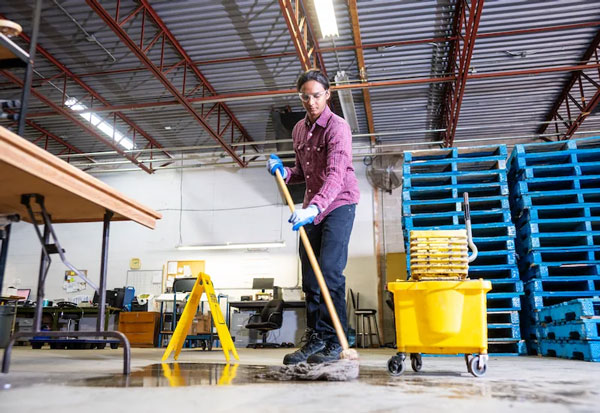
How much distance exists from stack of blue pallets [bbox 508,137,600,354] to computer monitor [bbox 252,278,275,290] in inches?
255

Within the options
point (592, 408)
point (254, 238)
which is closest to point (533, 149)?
point (592, 408)

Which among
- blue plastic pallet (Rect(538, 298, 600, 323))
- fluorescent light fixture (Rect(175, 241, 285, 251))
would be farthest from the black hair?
fluorescent light fixture (Rect(175, 241, 285, 251))

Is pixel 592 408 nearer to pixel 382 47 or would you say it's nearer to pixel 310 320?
pixel 310 320

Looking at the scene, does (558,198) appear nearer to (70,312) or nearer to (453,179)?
(453,179)

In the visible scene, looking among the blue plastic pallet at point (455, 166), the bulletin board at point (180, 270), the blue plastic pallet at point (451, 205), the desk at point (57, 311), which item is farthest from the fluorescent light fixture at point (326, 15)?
the desk at point (57, 311)

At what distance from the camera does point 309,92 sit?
299 cm

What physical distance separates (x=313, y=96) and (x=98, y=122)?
30.4 feet

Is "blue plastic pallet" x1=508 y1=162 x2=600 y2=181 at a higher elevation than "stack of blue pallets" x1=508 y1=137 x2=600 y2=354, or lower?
higher

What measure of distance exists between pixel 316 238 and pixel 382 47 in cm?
654

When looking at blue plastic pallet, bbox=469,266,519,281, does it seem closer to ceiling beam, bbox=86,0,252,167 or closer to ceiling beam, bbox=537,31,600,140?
ceiling beam, bbox=537,31,600,140

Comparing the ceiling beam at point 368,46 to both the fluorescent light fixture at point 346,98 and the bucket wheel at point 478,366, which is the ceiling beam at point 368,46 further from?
the bucket wheel at point 478,366

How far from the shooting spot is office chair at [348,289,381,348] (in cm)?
1070

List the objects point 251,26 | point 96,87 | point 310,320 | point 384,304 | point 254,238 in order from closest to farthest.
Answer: point 310,320 → point 251,26 → point 96,87 → point 384,304 → point 254,238

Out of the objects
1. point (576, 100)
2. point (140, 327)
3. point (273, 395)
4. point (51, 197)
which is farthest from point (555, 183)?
point (140, 327)
